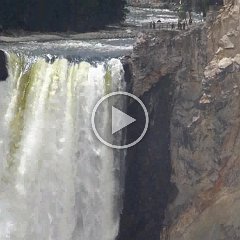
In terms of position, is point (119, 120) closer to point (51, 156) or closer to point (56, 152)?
point (56, 152)

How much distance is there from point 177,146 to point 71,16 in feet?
35.9

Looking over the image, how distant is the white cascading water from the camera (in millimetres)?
13969

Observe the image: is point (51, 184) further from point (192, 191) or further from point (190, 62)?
point (190, 62)

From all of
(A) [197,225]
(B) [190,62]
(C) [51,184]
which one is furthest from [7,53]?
(A) [197,225]

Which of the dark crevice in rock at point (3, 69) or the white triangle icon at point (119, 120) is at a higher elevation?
the dark crevice in rock at point (3, 69)

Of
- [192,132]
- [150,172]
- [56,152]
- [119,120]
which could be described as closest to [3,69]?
[56,152]

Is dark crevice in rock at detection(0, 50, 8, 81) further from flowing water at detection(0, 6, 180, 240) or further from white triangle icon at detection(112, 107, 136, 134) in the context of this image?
white triangle icon at detection(112, 107, 136, 134)

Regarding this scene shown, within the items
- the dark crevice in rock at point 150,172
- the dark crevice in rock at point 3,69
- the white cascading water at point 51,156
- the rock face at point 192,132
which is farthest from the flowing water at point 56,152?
the rock face at point 192,132

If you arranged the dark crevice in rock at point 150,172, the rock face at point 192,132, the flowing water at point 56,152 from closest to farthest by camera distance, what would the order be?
the rock face at point 192,132 → the flowing water at point 56,152 → the dark crevice in rock at point 150,172

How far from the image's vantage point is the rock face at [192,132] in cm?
1344

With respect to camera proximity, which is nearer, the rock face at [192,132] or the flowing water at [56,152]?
the rock face at [192,132]
